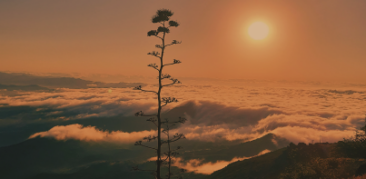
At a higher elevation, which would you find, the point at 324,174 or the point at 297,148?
the point at 324,174

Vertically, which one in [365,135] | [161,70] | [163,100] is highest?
[161,70]

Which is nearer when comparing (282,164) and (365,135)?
(365,135)

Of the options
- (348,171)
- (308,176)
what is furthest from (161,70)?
(348,171)

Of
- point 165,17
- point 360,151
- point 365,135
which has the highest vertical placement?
point 165,17

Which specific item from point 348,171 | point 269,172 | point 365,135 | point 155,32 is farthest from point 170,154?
point 269,172

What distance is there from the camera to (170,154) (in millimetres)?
14633

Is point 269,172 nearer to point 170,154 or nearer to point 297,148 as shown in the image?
point 297,148

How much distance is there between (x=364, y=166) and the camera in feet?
110

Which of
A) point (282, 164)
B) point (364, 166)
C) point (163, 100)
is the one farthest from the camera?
point (282, 164)

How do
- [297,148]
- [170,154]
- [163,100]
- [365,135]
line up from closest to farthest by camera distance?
[163,100] < [170,154] < [365,135] < [297,148]

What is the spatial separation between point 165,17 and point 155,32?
1199 millimetres

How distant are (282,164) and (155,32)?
20658 cm

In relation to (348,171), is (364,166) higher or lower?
higher

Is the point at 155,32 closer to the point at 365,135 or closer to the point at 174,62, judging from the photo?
the point at 174,62
